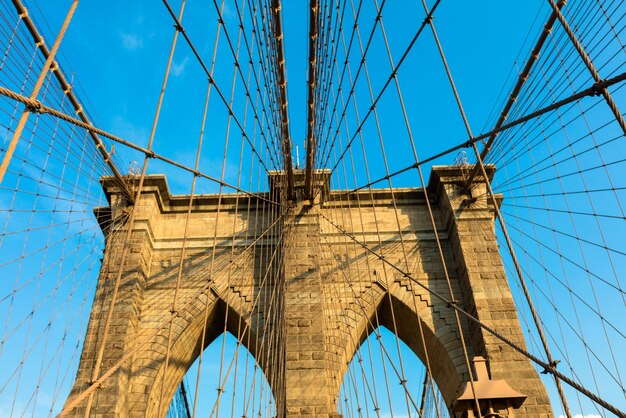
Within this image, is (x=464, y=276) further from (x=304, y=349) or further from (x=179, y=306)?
(x=179, y=306)

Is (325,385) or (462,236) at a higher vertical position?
(462,236)

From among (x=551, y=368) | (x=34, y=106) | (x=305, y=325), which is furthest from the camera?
(x=305, y=325)

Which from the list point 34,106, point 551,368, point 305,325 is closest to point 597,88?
point 551,368

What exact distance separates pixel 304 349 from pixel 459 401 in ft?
19.9

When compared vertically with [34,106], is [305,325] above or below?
below

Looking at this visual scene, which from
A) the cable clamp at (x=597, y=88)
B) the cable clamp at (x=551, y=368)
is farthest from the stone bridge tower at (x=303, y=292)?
the cable clamp at (x=597, y=88)

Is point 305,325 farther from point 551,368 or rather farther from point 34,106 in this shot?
point 34,106

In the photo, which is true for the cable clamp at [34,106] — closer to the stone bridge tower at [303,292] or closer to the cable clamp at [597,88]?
the cable clamp at [597,88]

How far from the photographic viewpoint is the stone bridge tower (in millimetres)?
8969

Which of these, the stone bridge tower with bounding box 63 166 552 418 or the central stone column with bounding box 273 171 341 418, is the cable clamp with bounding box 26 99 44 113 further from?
the central stone column with bounding box 273 171 341 418

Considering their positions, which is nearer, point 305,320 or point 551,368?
point 551,368

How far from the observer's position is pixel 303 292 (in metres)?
9.96

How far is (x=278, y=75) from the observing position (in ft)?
30.0

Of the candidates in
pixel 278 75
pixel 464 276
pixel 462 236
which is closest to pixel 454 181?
Result: pixel 462 236
